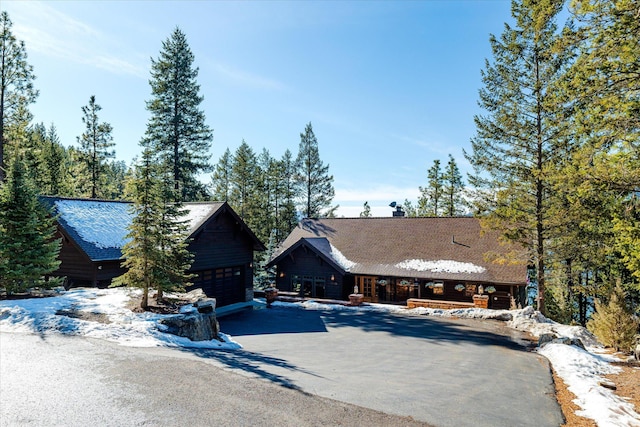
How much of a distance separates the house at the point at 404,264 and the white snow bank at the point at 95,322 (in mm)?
14125

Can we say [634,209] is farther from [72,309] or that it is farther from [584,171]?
[72,309]

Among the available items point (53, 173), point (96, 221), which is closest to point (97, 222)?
point (96, 221)

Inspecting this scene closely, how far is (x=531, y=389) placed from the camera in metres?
Result: 9.38

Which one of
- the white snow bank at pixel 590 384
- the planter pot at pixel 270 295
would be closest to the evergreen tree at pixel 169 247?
the planter pot at pixel 270 295

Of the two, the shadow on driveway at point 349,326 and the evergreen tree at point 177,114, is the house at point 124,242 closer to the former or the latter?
the shadow on driveway at point 349,326

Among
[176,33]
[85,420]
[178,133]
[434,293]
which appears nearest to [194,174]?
[178,133]

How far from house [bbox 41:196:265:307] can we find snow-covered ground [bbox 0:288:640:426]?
2.94m

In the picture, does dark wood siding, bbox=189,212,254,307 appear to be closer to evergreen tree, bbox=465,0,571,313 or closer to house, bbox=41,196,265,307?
house, bbox=41,196,265,307

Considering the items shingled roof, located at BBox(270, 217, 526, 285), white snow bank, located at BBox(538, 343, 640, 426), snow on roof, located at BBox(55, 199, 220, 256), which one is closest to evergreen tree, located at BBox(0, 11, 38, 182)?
snow on roof, located at BBox(55, 199, 220, 256)

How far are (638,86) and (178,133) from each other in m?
33.3

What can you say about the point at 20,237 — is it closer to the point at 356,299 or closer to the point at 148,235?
the point at 148,235

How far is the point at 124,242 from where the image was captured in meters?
19.3

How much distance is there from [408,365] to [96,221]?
17.1 metres

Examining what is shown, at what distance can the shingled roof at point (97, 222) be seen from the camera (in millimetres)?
17719
